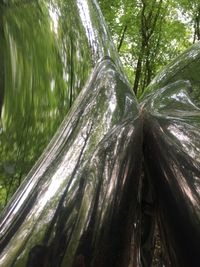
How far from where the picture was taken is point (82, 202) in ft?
1.57

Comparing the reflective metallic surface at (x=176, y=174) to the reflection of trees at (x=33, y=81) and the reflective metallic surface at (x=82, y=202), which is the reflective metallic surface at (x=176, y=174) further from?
the reflection of trees at (x=33, y=81)

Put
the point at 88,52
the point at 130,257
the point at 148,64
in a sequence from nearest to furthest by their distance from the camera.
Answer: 1. the point at 130,257
2. the point at 88,52
3. the point at 148,64

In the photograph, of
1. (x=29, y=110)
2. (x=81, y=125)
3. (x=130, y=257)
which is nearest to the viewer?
(x=130, y=257)

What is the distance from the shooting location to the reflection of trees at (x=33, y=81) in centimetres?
83

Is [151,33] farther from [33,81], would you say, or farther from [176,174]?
[176,174]

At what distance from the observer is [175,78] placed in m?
1.10

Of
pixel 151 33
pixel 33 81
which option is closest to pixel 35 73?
pixel 33 81

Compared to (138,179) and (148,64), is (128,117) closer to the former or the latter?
(138,179)

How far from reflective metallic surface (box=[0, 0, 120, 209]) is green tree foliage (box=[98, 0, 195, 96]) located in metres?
6.29

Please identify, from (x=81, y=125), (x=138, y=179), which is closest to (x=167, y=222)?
(x=138, y=179)

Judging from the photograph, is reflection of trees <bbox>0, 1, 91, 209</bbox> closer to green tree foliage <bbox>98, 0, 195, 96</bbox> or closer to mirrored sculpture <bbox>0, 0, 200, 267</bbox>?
mirrored sculpture <bbox>0, 0, 200, 267</bbox>

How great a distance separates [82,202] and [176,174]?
0.38 ft

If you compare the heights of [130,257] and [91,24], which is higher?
[91,24]

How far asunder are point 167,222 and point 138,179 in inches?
2.3
